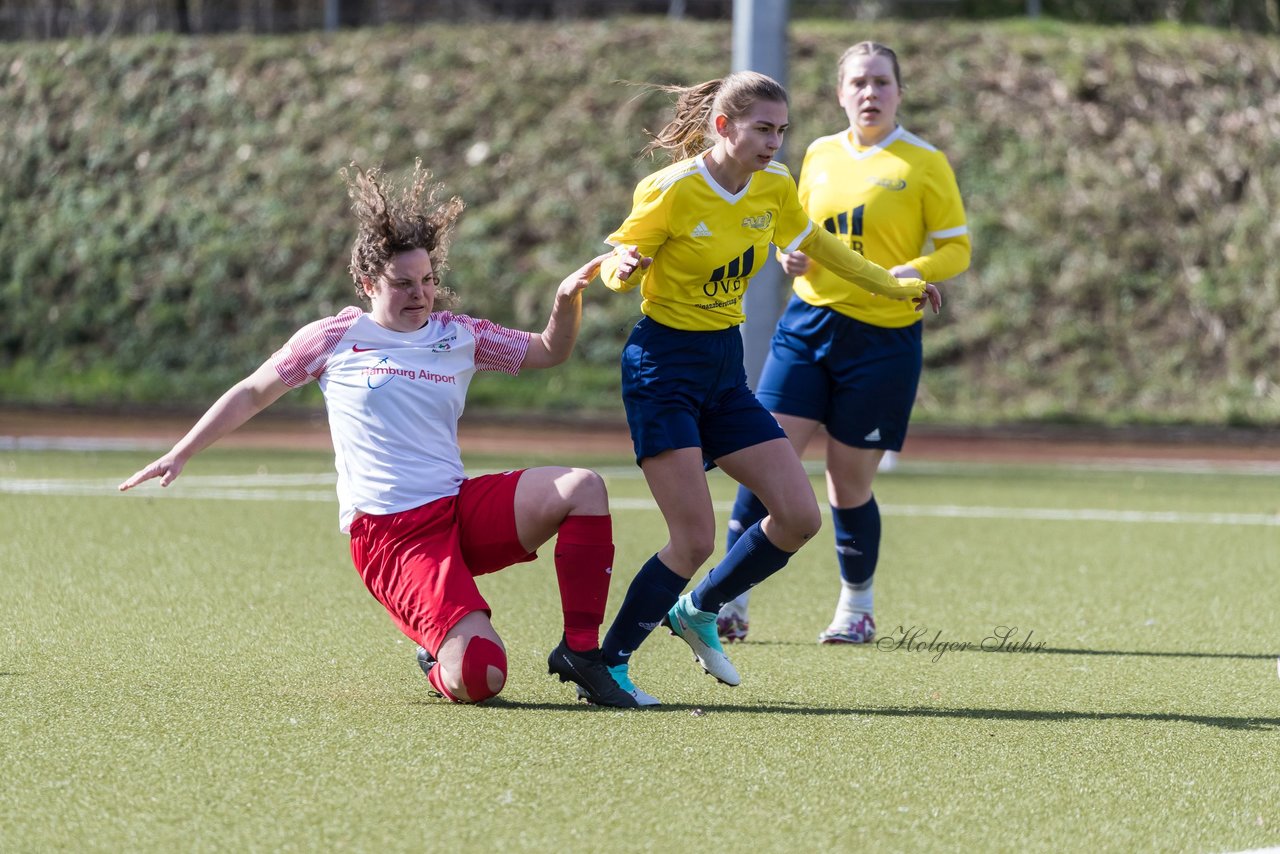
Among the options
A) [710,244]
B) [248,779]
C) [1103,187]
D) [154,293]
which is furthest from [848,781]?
[154,293]

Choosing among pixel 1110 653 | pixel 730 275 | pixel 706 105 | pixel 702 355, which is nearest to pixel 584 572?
pixel 702 355

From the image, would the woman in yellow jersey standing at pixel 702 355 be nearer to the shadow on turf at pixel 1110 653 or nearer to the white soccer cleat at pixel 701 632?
the white soccer cleat at pixel 701 632

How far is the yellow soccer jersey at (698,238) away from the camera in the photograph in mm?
4551

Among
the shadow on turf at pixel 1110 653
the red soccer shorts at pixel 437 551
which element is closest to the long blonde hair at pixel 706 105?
the red soccer shorts at pixel 437 551

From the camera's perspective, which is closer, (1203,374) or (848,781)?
(848,781)

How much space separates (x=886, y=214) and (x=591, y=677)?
2183 mm

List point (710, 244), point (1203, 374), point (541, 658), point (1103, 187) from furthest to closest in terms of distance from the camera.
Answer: point (1103, 187)
point (1203, 374)
point (541, 658)
point (710, 244)

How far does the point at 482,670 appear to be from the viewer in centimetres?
440

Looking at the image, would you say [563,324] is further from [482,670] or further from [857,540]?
[857,540]

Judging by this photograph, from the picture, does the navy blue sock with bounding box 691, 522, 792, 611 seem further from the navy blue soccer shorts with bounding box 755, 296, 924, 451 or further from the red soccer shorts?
the navy blue soccer shorts with bounding box 755, 296, 924, 451

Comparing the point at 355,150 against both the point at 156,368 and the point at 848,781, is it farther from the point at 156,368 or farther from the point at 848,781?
the point at 848,781

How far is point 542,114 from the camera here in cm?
2055

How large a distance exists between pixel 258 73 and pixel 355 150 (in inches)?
87.2

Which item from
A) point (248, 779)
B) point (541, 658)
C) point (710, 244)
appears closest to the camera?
point (248, 779)
